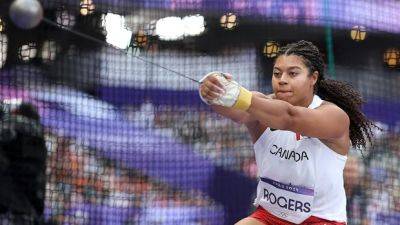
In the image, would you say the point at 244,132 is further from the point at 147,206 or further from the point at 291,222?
the point at 291,222

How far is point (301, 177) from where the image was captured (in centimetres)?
358

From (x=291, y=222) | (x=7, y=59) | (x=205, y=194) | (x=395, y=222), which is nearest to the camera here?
(x=291, y=222)

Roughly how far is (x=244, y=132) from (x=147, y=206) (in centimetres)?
97

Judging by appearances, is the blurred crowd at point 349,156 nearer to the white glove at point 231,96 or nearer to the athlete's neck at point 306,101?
the athlete's neck at point 306,101

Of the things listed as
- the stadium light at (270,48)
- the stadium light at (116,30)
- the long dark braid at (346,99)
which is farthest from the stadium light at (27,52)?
the long dark braid at (346,99)

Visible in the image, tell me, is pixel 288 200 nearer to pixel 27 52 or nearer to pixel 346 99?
pixel 346 99

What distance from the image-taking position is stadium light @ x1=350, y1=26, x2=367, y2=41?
602 centimetres

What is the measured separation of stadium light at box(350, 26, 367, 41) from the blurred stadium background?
0.07ft

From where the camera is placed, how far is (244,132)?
5.84 meters

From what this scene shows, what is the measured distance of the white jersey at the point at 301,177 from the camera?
3590 mm

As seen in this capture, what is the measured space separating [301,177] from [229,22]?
243 cm

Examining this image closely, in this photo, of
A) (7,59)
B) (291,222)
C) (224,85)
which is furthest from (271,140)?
(7,59)

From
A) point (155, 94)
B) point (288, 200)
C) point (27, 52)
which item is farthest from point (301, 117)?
point (27, 52)

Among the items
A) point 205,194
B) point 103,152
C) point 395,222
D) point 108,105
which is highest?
→ point 108,105
